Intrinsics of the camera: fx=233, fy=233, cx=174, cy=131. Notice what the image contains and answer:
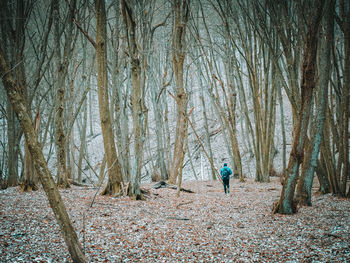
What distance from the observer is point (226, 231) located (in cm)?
380

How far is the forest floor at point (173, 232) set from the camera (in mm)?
2754

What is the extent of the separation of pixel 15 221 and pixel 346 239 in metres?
4.57

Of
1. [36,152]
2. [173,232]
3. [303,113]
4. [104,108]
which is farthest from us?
[104,108]

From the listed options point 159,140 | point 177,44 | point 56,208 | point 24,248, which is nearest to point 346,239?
point 56,208

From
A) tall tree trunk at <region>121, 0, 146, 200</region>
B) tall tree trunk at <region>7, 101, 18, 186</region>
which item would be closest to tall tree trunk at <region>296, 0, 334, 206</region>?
tall tree trunk at <region>121, 0, 146, 200</region>

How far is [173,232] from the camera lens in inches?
143

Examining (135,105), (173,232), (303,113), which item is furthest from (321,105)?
(135,105)

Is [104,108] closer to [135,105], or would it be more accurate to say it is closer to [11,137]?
[135,105]

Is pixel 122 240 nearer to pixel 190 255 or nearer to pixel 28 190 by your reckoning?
pixel 190 255

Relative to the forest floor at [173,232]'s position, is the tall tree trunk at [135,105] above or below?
above

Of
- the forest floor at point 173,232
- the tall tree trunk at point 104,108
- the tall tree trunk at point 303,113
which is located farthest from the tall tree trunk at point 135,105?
the tall tree trunk at point 303,113

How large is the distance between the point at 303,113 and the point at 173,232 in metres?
3.05

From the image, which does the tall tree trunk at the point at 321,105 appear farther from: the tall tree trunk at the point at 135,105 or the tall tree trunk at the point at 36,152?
the tall tree trunk at the point at 36,152

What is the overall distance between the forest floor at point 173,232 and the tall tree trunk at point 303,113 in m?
0.28
